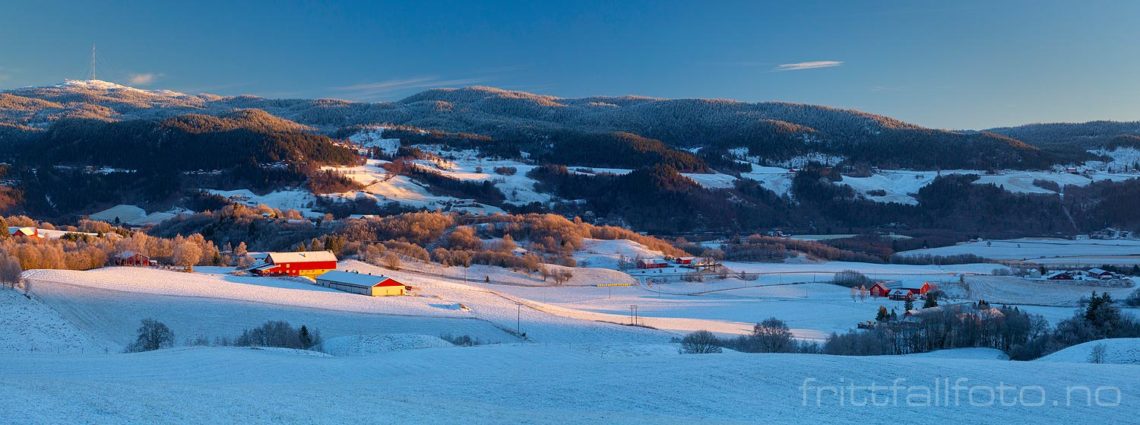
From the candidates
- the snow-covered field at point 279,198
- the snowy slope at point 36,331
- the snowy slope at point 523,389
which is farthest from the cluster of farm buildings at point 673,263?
the snow-covered field at point 279,198

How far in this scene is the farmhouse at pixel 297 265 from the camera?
210ft

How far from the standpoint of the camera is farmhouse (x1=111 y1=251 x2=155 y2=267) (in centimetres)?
6462

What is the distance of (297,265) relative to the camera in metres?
65.9

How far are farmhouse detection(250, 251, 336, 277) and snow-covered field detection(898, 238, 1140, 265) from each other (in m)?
61.6

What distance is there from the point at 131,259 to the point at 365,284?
72.2ft

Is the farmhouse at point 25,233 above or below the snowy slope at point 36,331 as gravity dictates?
above

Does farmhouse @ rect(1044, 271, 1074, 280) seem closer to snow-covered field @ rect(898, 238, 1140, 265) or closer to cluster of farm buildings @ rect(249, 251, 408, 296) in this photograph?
snow-covered field @ rect(898, 238, 1140, 265)

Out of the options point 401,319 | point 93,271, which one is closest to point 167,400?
point 401,319

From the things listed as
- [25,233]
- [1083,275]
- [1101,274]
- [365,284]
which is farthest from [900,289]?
[25,233]

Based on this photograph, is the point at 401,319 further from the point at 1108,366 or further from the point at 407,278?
the point at 1108,366

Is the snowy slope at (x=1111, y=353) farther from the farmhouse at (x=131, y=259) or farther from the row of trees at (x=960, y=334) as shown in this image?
the farmhouse at (x=131, y=259)

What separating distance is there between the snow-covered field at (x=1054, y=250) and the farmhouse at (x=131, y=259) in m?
73.5

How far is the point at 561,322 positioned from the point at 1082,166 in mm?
149629

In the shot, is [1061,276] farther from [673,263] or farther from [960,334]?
[960,334]
